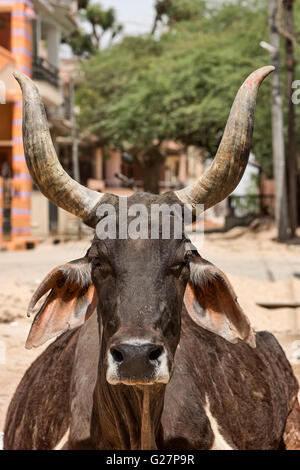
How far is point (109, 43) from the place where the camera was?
119 ft

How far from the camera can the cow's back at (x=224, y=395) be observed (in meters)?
3.44

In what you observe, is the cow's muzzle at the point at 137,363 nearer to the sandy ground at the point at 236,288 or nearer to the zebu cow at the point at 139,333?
the zebu cow at the point at 139,333

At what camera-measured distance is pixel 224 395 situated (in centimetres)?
387

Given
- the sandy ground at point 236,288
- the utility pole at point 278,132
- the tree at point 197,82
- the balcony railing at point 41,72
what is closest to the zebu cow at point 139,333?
the sandy ground at point 236,288

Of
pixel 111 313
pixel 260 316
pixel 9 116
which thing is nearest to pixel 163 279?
pixel 111 313

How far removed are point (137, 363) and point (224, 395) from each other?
139 centimetres

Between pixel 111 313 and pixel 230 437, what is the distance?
1.20 m

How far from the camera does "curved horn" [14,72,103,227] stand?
310cm

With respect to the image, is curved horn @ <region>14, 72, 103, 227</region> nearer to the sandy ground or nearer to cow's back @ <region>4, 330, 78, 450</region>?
cow's back @ <region>4, 330, 78, 450</region>

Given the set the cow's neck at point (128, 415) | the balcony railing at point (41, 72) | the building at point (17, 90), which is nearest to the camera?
the cow's neck at point (128, 415)

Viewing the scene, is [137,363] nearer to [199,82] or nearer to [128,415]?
[128,415]

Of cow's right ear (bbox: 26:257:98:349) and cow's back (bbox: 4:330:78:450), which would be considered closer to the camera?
cow's right ear (bbox: 26:257:98:349)

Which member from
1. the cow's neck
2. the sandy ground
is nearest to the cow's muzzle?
the cow's neck

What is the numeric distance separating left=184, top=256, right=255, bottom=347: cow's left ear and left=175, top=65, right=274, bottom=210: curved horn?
0.32 metres
